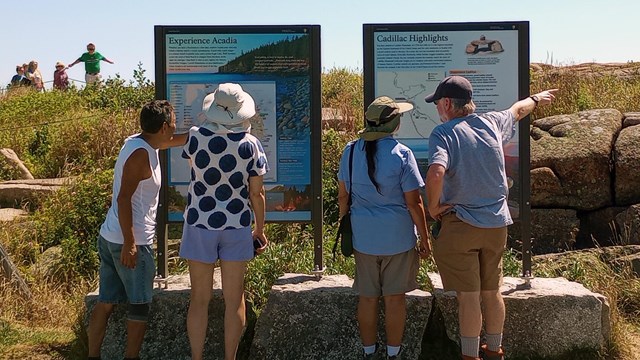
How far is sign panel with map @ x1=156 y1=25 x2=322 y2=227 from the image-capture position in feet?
20.4

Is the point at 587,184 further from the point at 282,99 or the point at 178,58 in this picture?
the point at 178,58

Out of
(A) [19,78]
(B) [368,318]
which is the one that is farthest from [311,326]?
(A) [19,78]

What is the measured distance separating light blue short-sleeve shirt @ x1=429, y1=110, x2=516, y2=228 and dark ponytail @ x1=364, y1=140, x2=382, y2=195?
1.21ft

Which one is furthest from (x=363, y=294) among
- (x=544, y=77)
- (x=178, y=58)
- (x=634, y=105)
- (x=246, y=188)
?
(x=544, y=77)

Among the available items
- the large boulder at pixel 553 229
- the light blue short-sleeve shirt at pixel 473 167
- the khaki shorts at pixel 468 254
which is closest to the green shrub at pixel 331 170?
the large boulder at pixel 553 229

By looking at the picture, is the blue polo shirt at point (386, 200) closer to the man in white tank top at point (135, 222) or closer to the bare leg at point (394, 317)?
the bare leg at point (394, 317)

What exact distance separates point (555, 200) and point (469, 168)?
4.30m

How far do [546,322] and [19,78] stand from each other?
18.9m

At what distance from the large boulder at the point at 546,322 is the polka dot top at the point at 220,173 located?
169 centimetres

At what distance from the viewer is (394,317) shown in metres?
5.34

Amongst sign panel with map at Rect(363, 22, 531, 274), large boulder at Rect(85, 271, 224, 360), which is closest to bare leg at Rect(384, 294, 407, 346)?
large boulder at Rect(85, 271, 224, 360)

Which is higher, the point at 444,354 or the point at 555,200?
the point at 555,200

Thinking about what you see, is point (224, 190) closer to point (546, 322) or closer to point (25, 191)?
point (546, 322)

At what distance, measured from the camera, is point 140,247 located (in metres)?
5.26
